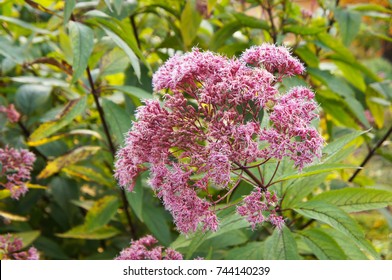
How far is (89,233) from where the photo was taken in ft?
6.07

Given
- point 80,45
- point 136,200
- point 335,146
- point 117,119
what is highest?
point 80,45

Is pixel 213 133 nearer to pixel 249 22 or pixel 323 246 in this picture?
pixel 323 246

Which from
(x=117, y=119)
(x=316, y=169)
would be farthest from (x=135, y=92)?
(x=316, y=169)

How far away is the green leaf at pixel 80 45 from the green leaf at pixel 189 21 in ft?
1.26

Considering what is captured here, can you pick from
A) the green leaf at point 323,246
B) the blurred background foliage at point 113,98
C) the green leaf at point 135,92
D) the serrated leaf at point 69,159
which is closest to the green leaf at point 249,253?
the blurred background foliage at point 113,98

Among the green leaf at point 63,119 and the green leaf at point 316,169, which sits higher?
the green leaf at point 63,119

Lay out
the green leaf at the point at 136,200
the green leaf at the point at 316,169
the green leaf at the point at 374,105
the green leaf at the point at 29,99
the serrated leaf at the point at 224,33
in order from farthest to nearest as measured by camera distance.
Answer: the green leaf at the point at 374,105
the green leaf at the point at 29,99
the serrated leaf at the point at 224,33
the green leaf at the point at 136,200
the green leaf at the point at 316,169

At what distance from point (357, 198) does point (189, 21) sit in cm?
81

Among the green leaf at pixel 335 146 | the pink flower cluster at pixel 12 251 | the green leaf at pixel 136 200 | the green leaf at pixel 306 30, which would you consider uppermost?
the green leaf at pixel 306 30

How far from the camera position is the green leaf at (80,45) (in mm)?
1425

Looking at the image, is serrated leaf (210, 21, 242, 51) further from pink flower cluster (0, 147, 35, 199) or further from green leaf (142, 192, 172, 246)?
pink flower cluster (0, 147, 35, 199)

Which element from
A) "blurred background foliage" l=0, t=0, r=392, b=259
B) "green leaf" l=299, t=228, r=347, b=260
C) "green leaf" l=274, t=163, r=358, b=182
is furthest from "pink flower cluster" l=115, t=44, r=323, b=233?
"blurred background foliage" l=0, t=0, r=392, b=259

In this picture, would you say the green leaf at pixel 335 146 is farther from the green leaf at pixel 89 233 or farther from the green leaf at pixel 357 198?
the green leaf at pixel 89 233

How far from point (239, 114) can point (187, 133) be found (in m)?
0.12
